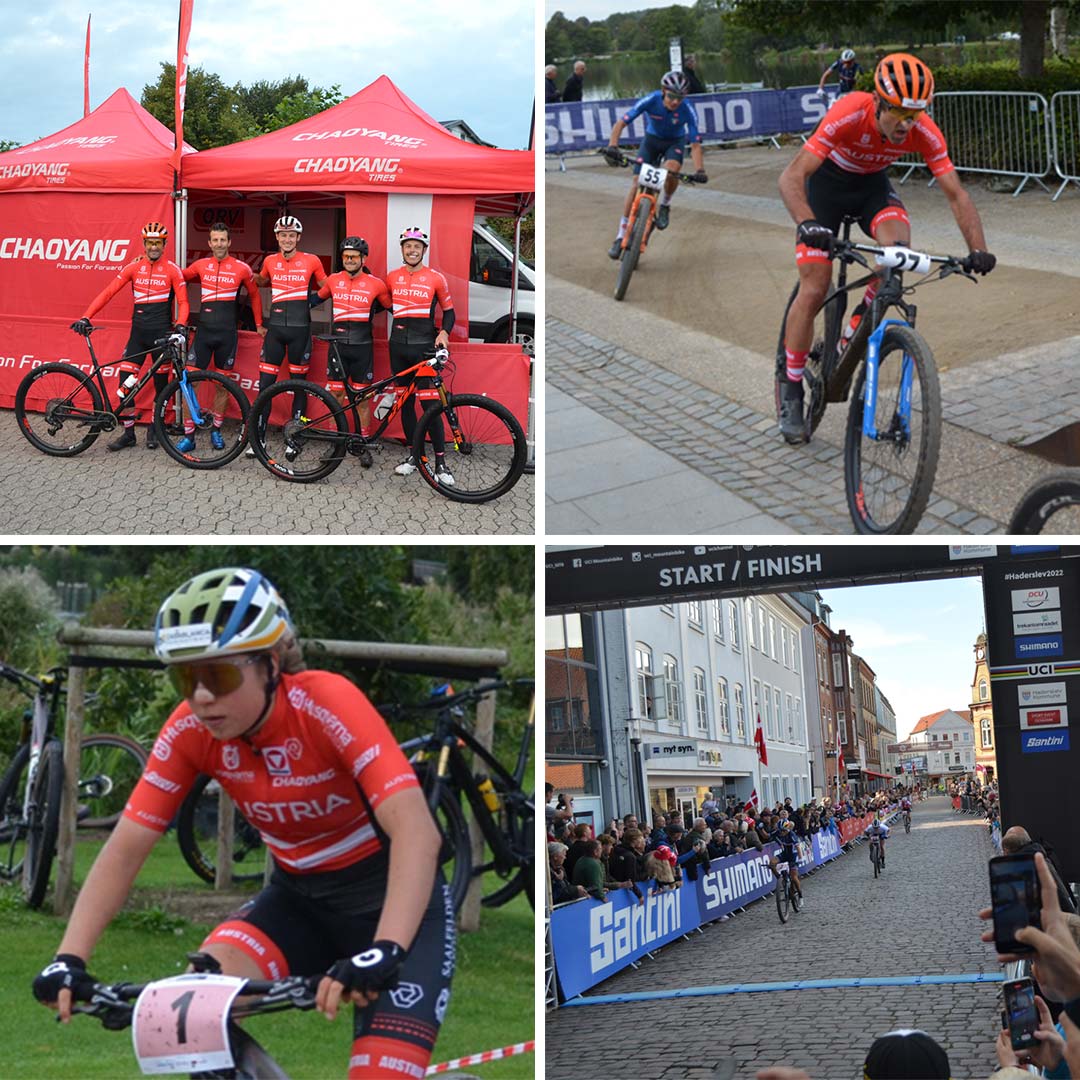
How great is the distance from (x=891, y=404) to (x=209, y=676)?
4262 mm

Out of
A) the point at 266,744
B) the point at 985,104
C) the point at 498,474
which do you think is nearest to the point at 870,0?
the point at 985,104

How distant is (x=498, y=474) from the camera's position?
10297 mm

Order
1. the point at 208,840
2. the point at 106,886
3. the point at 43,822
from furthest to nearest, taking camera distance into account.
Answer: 1. the point at 208,840
2. the point at 43,822
3. the point at 106,886

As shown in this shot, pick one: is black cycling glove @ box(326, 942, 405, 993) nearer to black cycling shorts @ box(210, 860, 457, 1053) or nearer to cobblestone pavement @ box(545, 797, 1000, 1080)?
black cycling shorts @ box(210, 860, 457, 1053)

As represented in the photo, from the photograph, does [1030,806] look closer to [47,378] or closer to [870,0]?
[47,378]

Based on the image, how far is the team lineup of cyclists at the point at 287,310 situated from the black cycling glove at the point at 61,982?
7788mm

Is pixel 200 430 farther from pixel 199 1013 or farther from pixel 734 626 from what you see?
pixel 734 626

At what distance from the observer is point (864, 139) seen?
669cm

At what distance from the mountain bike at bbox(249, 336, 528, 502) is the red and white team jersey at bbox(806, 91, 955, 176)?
3.57m

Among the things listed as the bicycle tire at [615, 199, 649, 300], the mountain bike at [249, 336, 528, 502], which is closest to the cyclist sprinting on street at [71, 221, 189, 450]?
the mountain bike at [249, 336, 528, 502]

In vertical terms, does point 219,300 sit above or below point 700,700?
above

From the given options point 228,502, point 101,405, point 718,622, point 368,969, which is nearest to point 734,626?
point 718,622

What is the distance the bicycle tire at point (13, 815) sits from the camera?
7.03 meters

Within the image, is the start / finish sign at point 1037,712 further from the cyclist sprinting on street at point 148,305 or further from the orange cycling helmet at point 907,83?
the cyclist sprinting on street at point 148,305
